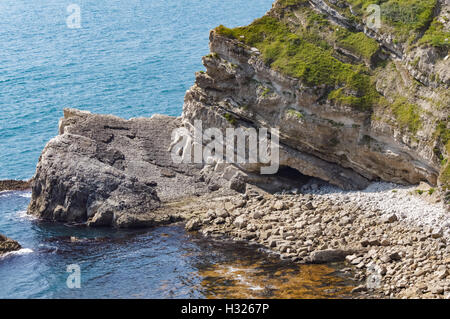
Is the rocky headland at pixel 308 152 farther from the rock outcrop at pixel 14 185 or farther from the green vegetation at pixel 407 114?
the rock outcrop at pixel 14 185

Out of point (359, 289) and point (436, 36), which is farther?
point (436, 36)

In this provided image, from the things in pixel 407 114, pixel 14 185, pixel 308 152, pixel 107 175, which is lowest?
pixel 14 185

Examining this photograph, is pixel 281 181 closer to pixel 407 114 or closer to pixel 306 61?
pixel 306 61

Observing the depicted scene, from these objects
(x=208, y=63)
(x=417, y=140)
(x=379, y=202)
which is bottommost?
(x=379, y=202)

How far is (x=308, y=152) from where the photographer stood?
186 ft

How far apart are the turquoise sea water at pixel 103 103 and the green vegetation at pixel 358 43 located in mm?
19473

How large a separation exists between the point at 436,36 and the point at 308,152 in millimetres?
14076

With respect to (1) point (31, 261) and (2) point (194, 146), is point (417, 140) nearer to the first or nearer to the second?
(2) point (194, 146)

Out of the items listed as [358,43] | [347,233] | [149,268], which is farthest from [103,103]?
[347,233]

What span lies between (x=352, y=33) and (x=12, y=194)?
36.7 metres

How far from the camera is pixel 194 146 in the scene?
205 feet

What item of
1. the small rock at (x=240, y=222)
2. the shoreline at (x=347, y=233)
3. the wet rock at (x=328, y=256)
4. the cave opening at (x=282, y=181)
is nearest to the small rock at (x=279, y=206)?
the shoreline at (x=347, y=233)

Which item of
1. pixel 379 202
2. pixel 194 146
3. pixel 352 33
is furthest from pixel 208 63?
pixel 379 202

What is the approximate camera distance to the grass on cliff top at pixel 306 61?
53.8 m
